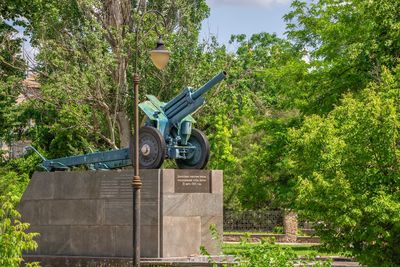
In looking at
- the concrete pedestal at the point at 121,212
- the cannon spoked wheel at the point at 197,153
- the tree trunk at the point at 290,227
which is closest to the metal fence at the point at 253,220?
the tree trunk at the point at 290,227

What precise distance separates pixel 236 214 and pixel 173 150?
2743cm

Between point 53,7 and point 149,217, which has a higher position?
point 53,7

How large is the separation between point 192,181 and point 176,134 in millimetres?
1411

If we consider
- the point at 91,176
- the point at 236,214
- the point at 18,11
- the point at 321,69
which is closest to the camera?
the point at 91,176

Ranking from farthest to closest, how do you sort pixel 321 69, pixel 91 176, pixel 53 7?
pixel 53 7 < pixel 321 69 < pixel 91 176

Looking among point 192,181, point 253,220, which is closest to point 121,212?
point 192,181

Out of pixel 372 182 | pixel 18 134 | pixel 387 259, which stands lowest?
pixel 387 259

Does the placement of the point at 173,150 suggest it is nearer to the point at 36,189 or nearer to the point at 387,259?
the point at 36,189

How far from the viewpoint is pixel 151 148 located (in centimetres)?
2445

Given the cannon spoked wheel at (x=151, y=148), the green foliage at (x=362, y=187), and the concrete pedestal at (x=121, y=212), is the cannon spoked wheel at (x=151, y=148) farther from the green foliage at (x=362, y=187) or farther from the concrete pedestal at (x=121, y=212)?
the green foliage at (x=362, y=187)

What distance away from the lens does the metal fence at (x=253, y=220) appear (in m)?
50.8

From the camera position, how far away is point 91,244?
2500cm

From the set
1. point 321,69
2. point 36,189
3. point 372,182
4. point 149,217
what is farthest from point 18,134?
point 372,182

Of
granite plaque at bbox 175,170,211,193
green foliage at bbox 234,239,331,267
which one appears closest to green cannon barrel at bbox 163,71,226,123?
granite plaque at bbox 175,170,211,193
